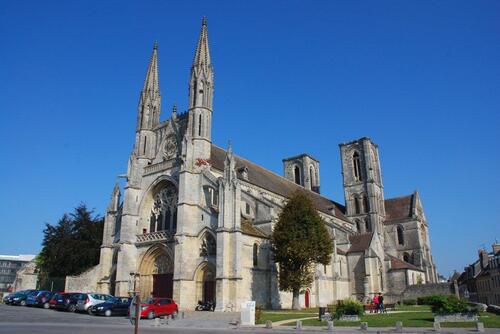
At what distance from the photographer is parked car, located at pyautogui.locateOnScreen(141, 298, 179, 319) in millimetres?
23036

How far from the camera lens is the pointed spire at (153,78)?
41094 millimetres

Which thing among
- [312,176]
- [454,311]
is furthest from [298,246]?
[312,176]

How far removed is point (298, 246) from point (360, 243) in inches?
554

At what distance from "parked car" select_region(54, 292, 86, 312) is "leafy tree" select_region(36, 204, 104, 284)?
15079 mm

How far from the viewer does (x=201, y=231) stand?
31.4 metres

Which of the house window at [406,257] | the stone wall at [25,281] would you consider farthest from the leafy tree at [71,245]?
the house window at [406,257]

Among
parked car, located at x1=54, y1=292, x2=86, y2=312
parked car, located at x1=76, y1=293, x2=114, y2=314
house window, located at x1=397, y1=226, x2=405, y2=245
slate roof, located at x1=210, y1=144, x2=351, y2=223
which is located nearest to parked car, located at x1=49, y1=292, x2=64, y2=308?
parked car, located at x1=54, y1=292, x2=86, y2=312

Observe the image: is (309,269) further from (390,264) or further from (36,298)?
(36,298)

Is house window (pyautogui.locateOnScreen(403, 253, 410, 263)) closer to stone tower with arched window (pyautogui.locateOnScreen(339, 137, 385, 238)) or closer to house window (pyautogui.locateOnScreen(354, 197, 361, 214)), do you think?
stone tower with arched window (pyautogui.locateOnScreen(339, 137, 385, 238))

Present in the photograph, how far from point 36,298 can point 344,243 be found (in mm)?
27810

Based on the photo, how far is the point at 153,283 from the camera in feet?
111

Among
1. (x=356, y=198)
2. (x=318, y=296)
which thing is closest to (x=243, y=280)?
(x=318, y=296)

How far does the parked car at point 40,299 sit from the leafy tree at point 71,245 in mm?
11525

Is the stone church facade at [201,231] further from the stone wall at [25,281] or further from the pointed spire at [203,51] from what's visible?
the stone wall at [25,281]
